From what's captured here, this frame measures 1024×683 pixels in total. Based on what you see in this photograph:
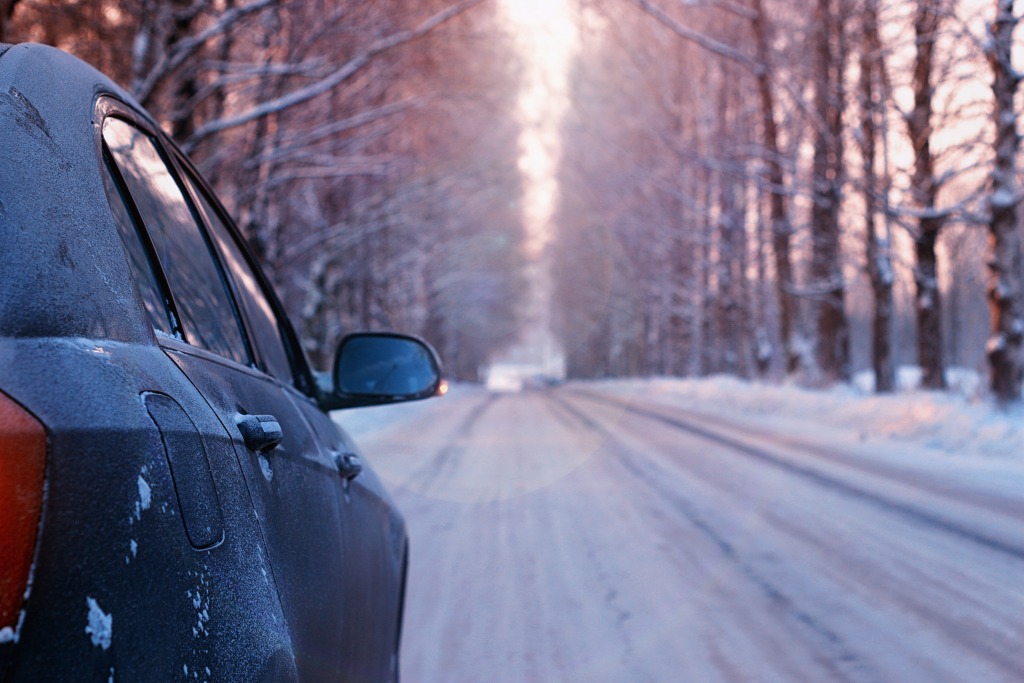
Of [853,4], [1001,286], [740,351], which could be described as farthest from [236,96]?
[740,351]

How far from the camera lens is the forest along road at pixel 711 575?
3.36 m

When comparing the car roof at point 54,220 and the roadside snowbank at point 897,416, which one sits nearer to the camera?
the car roof at point 54,220

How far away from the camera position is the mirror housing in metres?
2.73

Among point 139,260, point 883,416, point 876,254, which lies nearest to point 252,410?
point 139,260

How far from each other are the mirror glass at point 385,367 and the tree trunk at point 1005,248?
11.1m

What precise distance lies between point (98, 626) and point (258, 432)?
0.52m

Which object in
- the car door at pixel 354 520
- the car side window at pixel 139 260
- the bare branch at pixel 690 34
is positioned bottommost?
the car door at pixel 354 520

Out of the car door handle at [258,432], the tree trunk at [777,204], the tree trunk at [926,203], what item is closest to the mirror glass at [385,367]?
the car door handle at [258,432]

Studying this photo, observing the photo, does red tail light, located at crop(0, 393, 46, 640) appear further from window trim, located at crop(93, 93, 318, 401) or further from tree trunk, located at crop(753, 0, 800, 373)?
tree trunk, located at crop(753, 0, 800, 373)

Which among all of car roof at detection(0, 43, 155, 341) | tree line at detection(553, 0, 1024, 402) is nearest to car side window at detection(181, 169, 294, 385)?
car roof at detection(0, 43, 155, 341)

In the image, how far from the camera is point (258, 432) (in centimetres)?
135

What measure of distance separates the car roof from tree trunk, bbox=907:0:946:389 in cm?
1292

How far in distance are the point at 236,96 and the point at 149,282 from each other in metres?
15.1

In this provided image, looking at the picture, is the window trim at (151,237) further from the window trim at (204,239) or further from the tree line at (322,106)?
the tree line at (322,106)
